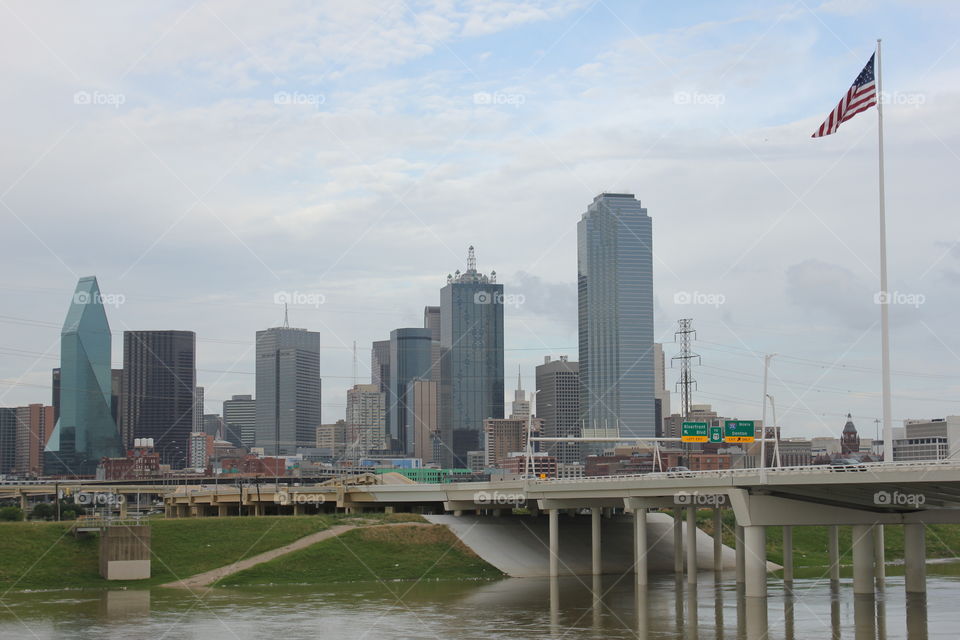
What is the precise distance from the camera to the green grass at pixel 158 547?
84062 mm

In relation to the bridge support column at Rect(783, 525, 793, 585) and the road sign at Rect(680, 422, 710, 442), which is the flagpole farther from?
the road sign at Rect(680, 422, 710, 442)

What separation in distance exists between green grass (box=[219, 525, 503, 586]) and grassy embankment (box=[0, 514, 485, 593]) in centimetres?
24

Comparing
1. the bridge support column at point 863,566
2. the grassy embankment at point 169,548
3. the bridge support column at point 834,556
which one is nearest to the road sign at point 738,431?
the bridge support column at point 834,556

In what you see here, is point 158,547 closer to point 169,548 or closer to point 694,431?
point 169,548

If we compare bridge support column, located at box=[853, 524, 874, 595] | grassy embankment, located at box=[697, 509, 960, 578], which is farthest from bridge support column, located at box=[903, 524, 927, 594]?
grassy embankment, located at box=[697, 509, 960, 578]

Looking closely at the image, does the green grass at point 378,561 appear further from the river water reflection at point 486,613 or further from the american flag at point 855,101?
the american flag at point 855,101

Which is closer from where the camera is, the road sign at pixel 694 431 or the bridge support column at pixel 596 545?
the bridge support column at pixel 596 545

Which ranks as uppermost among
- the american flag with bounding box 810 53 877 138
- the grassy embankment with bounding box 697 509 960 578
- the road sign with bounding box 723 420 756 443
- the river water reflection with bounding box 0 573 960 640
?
the american flag with bounding box 810 53 877 138

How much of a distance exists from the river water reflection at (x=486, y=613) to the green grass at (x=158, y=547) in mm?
4548

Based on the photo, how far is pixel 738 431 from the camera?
10638cm

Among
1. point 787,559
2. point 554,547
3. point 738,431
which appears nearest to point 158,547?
point 554,547

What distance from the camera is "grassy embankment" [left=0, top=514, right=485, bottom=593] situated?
84.2 meters

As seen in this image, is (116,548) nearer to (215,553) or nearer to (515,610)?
(215,553)

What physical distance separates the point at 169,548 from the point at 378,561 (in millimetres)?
15929
